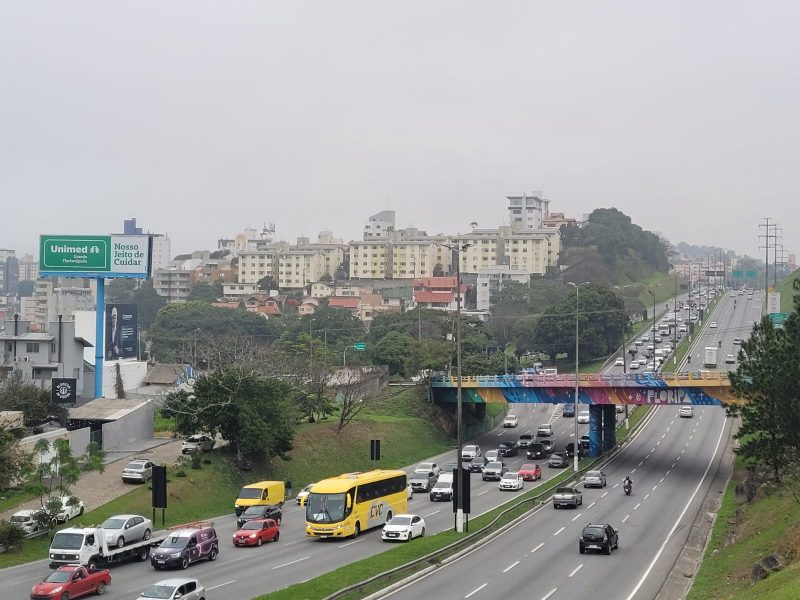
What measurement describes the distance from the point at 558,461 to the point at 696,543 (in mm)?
28960

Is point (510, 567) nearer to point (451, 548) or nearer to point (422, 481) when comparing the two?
point (451, 548)

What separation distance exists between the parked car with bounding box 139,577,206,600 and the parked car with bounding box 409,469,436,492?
32.6 metres

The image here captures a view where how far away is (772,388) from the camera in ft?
133

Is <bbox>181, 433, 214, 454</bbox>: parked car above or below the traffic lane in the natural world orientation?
above

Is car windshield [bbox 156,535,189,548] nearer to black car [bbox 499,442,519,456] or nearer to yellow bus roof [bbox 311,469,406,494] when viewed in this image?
yellow bus roof [bbox 311,469,406,494]

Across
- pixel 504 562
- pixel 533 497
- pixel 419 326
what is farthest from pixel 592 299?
pixel 504 562

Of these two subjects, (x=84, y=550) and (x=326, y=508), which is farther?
(x=326, y=508)

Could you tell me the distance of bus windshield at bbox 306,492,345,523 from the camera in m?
41.3

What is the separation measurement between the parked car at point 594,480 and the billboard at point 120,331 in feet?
248

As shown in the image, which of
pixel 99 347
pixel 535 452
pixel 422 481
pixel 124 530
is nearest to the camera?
pixel 124 530

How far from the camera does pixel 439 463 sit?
7544cm

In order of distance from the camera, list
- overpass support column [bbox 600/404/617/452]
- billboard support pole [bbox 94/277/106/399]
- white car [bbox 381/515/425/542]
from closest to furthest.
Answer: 1. white car [bbox 381/515/425/542]
2. billboard support pole [bbox 94/277/106/399]
3. overpass support column [bbox 600/404/617/452]

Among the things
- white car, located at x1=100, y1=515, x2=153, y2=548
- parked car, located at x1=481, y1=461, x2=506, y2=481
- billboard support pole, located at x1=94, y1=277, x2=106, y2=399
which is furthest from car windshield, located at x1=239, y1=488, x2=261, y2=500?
billboard support pole, located at x1=94, y1=277, x2=106, y2=399

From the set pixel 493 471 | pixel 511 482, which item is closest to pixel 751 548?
pixel 511 482
